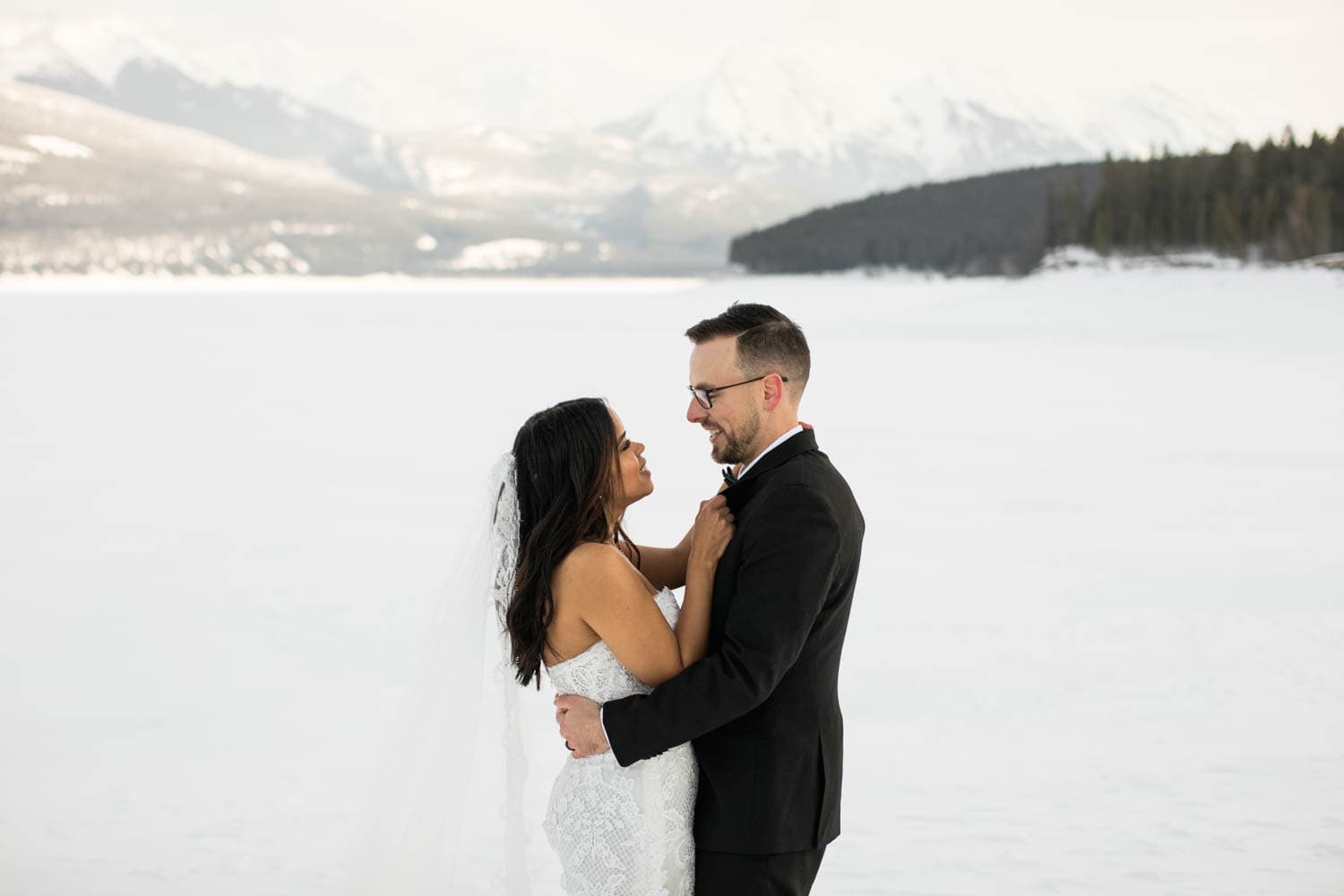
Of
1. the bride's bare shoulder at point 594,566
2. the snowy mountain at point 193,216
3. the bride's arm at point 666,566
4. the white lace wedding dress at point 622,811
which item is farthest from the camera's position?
the snowy mountain at point 193,216

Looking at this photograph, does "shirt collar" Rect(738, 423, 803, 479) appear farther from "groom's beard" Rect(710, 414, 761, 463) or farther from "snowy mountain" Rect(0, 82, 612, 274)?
"snowy mountain" Rect(0, 82, 612, 274)

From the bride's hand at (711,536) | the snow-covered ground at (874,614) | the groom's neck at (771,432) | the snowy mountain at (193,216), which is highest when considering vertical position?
the snowy mountain at (193,216)

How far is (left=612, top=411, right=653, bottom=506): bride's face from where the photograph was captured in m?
3.13

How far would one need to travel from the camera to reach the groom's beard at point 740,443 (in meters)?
3.10

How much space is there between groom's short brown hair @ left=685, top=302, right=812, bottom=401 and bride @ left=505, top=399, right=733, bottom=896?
0.96 feet

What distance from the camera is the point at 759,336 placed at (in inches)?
120

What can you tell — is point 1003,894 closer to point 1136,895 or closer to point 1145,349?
point 1136,895

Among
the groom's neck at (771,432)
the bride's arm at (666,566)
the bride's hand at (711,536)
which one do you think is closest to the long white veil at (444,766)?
the bride's arm at (666,566)

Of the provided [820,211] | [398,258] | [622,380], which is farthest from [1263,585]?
[398,258]

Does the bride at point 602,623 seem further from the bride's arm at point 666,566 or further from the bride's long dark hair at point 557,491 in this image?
the bride's arm at point 666,566

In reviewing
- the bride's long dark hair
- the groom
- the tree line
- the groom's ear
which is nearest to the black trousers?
the groom

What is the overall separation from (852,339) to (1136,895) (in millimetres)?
27731

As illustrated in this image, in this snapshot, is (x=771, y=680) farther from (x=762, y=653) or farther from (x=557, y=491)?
(x=557, y=491)

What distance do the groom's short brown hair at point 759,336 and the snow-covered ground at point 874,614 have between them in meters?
2.96
